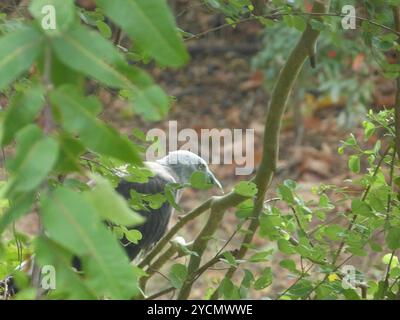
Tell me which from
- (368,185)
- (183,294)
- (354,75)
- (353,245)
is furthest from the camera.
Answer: (354,75)

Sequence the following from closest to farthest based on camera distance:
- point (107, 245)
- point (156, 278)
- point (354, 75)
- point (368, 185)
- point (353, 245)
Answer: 1. point (107, 245)
2. point (353, 245)
3. point (368, 185)
4. point (156, 278)
5. point (354, 75)

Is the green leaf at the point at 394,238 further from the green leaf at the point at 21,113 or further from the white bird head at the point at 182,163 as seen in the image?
the white bird head at the point at 182,163

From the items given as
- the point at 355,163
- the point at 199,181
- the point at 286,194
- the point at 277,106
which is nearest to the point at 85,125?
the point at 199,181

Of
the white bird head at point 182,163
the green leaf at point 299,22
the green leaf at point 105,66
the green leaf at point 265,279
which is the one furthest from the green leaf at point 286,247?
the white bird head at point 182,163

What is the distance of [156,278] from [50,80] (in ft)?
14.4

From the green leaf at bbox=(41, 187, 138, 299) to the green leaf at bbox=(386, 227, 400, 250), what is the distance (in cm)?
122

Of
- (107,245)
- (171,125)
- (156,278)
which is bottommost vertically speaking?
(156,278)

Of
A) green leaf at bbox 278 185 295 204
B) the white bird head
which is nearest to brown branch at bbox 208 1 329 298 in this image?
green leaf at bbox 278 185 295 204

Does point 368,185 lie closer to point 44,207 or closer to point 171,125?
point 44,207

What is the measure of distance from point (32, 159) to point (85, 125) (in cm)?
7

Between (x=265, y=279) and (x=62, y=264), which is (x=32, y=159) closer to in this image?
(x=62, y=264)
